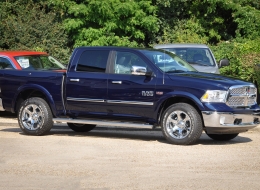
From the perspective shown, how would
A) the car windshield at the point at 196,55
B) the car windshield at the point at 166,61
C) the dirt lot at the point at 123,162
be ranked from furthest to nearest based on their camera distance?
the car windshield at the point at 196,55 < the car windshield at the point at 166,61 < the dirt lot at the point at 123,162

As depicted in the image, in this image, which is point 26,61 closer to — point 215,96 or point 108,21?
point 215,96

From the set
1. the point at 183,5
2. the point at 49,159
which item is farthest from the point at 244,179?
the point at 183,5

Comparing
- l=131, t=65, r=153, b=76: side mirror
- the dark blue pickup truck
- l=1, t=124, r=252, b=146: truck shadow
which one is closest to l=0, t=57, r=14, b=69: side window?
l=1, t=124, r=252, b=146: truck shadow

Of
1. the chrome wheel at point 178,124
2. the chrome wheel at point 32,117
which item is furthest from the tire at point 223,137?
the chrome wheel at point 32,117

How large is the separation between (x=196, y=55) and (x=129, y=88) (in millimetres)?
6102

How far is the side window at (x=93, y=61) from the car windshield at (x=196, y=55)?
513 cm

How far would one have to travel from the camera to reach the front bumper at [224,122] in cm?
1304

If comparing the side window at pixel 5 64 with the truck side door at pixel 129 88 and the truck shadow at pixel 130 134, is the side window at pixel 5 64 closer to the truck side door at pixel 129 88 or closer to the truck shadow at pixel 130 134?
the truck shadow at pixel 130 134

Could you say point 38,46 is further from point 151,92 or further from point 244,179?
point 244,179

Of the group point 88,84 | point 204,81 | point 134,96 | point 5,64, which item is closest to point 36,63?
point 5,64

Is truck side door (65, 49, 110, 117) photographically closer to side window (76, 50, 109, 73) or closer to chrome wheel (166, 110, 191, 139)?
side window (76, 50, 109, 73)

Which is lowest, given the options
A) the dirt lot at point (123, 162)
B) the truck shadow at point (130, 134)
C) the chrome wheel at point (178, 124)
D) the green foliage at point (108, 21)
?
the truck shadow at point (130, 134)

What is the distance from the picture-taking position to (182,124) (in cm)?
1328

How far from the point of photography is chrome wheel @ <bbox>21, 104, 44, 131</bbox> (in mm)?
14797
